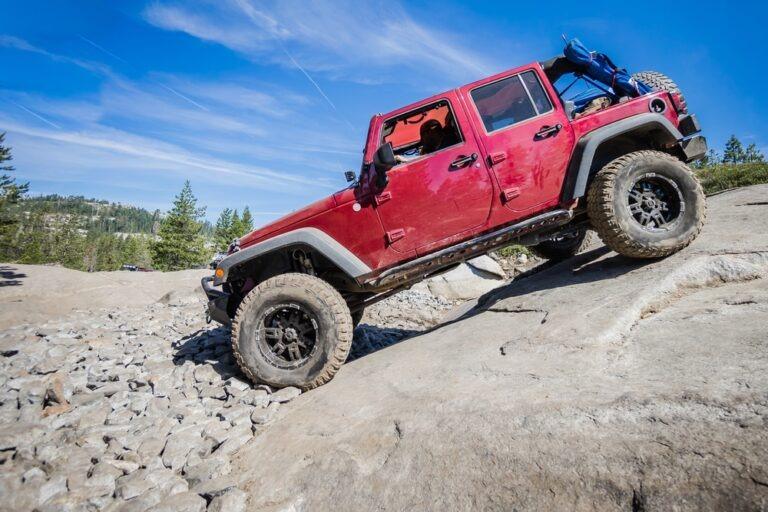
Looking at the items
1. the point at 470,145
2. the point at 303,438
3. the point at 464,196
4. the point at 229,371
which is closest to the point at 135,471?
the point at 303,438

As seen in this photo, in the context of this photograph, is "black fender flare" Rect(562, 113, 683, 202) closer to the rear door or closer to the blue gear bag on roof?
the rear door

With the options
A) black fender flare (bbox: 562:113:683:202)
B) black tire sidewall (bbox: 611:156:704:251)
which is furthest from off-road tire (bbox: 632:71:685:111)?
black tire sidewall (bbox: 611:156:704:251)

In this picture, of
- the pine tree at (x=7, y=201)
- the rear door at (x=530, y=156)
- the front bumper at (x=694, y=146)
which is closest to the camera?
the rear door at (x=530, y=156)

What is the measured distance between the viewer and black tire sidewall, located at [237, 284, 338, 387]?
3.43 metres

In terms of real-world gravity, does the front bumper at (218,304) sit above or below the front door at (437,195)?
below

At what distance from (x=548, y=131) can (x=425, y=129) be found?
51.0 inches

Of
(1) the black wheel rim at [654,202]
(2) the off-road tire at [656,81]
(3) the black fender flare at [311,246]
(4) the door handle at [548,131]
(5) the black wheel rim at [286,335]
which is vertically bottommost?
(5) the black wheel rim at [286,335]

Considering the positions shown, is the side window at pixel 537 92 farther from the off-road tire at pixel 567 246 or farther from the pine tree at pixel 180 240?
the pine tree at pixel 180 240

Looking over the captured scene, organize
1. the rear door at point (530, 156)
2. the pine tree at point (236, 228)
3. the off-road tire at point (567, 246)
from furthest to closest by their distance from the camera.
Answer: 1. the pine tree at point (236, 228)
2. the off-road tire at point (567, 246)
3. the rear door at point (530, 156)

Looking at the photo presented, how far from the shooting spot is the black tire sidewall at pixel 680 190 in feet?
10.7

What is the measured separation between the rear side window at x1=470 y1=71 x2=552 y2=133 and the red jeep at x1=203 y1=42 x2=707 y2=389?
0.01m

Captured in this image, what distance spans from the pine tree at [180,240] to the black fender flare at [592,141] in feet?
150

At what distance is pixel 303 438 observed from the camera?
2.50 meters

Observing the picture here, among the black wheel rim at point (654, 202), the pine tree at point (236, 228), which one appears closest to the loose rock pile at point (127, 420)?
the black wheel rim at point (654, 202)
